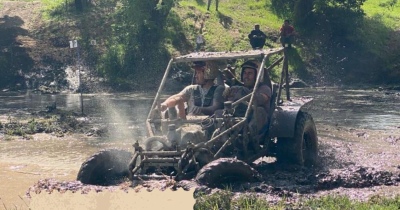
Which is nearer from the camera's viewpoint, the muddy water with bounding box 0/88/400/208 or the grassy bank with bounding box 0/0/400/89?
the muddy water with bounding box 0/88/400/208

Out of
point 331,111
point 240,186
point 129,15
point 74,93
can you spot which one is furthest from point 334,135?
point 129,15

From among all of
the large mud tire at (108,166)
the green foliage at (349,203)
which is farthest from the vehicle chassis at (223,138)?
the green foliage at (349,203)

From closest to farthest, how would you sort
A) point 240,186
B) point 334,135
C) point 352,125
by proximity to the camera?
point 240,186, point 334,135, point 352,125

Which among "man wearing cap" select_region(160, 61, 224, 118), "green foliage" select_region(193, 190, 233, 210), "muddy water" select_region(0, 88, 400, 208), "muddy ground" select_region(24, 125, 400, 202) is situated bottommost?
"muddy water" select_region(0, 88, 400, 208)

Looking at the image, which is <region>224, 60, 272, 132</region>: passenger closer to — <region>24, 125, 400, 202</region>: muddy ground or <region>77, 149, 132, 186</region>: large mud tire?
<region>24, 125, 400, 202</region>: muddy ground

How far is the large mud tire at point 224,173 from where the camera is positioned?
776 cm

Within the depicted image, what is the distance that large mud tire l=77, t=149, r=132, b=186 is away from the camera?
878 centimetres

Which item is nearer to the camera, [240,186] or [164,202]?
[164,202]

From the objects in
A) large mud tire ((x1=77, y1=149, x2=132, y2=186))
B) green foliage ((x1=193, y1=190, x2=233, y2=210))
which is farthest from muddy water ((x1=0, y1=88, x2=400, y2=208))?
green foliage ((x1=193, y1=190, x2=233, y2=210))

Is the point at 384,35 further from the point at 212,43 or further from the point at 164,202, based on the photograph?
the point at 164,202

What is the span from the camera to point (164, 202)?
292 inches

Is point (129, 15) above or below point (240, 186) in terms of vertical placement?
above

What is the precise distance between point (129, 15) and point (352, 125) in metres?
15.7

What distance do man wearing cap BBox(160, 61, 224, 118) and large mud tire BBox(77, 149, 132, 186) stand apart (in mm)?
1122
